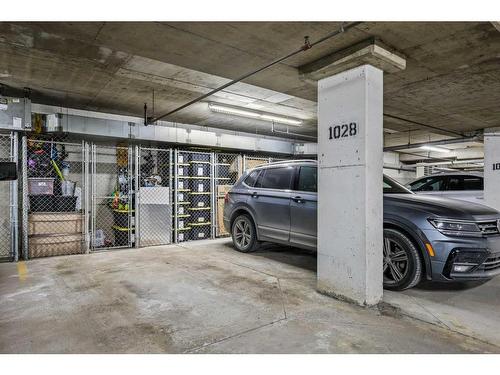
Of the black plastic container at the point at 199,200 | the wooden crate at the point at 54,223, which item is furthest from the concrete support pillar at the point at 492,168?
the wooden crate at the point at 54,223

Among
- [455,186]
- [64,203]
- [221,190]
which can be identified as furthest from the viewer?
[221,190]

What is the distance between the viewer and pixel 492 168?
24.8 ft

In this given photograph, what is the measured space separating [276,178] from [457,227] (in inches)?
109

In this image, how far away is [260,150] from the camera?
8656mm

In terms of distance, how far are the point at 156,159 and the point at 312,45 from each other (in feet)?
18.9

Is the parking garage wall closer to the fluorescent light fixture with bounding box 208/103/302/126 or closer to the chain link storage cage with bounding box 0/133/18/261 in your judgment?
the chain link storage cage with bounding box 0/133/18/261

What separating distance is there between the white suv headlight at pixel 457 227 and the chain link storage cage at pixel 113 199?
585 centimetres

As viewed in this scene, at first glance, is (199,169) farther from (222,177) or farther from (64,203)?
(64,203)

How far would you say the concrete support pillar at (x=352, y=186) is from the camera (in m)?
3.22

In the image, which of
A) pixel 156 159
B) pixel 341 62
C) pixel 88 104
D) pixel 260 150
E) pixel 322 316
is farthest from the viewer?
pixel 260 150

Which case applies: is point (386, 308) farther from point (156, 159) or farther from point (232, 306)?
point (156, 159)

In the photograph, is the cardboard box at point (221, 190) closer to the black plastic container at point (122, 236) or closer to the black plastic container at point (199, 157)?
the black plastic container at point (199, 157)

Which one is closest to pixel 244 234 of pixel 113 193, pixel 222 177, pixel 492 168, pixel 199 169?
pixel 199 169
